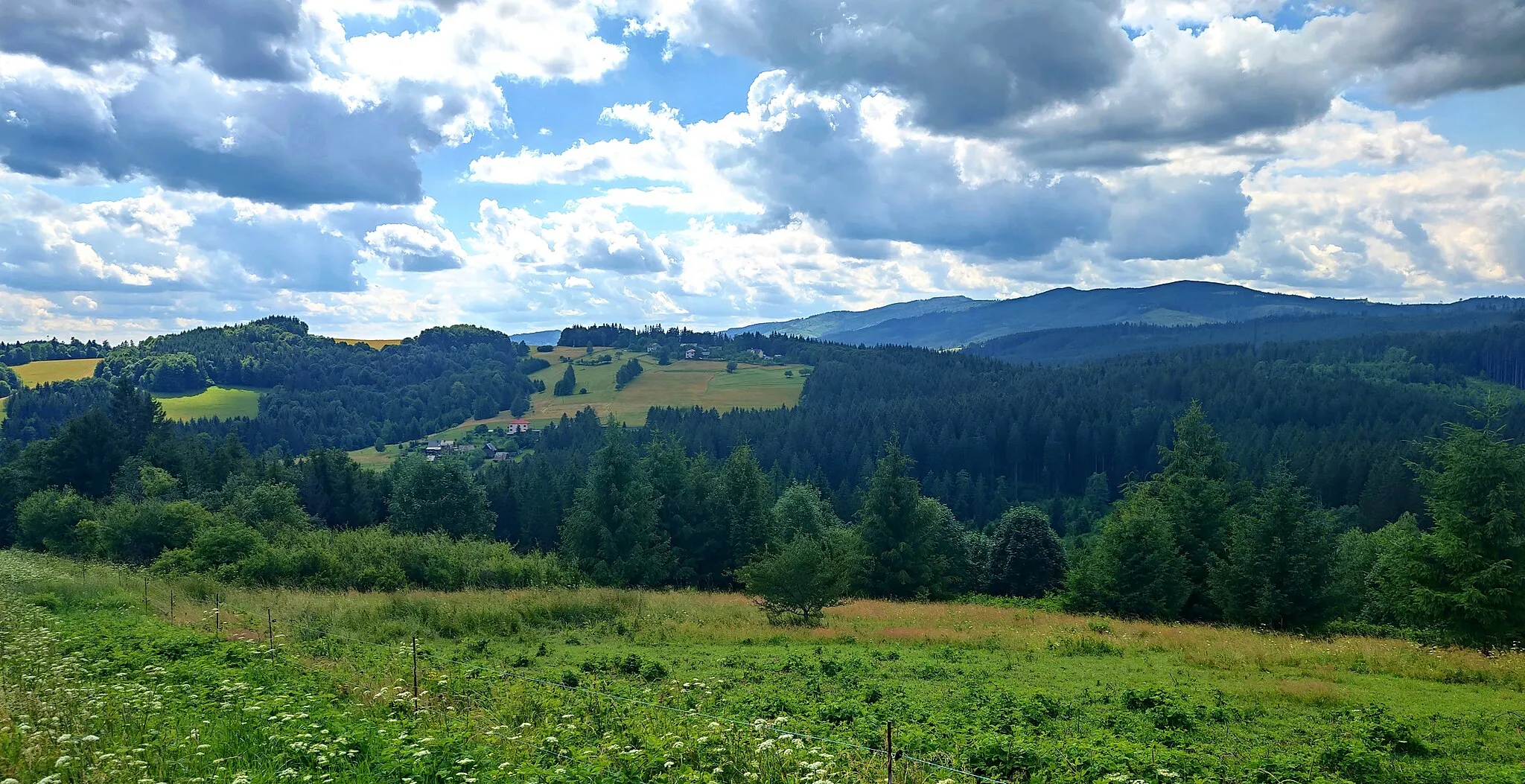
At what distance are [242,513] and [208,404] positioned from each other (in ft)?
554

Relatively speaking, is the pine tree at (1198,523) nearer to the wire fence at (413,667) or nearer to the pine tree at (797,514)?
the pine tree at (797,514)

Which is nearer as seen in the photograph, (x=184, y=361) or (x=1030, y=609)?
(x=1030, y=609)

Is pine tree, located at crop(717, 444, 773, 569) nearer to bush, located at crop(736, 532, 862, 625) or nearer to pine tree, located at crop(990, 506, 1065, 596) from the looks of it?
pine tree, located at crop(990, 506, 1065, 596)

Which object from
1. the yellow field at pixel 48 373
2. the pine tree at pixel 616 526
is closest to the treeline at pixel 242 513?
the pine tree at pixel 616 526

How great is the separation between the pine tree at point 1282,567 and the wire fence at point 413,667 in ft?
93.7

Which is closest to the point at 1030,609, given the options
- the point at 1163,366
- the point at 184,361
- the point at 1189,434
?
the point at 1189,434

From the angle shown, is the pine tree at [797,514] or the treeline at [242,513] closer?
the treeline at [242,513]

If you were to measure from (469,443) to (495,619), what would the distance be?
147364mm

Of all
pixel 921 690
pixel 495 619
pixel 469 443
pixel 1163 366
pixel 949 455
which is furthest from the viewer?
pixel 1163 366

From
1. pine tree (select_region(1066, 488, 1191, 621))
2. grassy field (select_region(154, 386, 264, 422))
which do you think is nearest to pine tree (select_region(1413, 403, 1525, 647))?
pine tree (select_region(1066, 488, 1191, 621))

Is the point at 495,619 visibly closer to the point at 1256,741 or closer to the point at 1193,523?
the point at 1256,741

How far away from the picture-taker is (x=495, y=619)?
2948 cm

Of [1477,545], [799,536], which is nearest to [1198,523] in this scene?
[1477,545]

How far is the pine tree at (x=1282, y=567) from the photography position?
34281 millimetres
